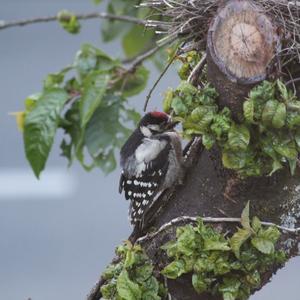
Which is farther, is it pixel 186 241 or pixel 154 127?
pixel 154 127

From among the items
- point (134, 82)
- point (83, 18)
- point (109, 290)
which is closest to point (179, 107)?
point (109, 290)

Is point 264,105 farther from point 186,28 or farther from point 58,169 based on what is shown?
point 58,169

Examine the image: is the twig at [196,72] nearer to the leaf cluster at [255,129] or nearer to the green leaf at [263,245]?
the leaf cluster at [255,129]

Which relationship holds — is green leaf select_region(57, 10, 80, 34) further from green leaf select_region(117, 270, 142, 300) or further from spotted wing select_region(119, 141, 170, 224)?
green leaf select_region(117, 270, 142, 300)

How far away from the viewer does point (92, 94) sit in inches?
134

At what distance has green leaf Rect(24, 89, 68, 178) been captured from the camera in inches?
127

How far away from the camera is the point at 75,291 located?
25.9ft

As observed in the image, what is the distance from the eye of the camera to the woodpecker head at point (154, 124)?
10.3ft

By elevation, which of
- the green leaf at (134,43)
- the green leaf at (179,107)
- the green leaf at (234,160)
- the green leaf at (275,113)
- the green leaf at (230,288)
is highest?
the green leaf at (134,43)

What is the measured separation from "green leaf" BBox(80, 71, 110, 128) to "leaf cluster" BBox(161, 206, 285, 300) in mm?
1141

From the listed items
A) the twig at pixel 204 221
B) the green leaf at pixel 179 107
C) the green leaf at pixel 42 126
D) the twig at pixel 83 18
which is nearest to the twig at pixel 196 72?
the green leaf at pixel 179 107

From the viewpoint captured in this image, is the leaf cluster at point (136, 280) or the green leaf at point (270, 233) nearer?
the green leaf at point (270, 233)

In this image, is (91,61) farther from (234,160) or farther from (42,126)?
(234,160)

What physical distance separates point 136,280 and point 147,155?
869 millimetres
